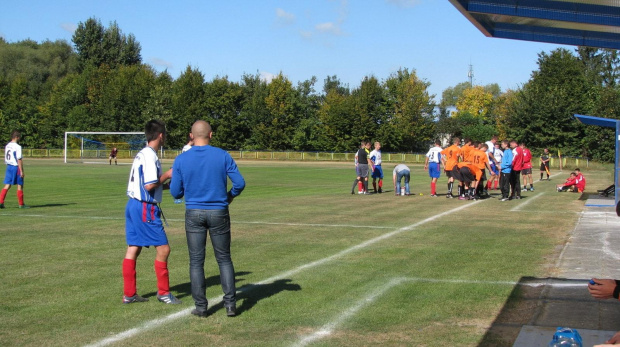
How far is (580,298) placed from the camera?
6992 mm

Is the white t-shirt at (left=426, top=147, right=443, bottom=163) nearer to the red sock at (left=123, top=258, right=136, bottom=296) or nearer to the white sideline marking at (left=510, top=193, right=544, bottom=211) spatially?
the white sideline marking at (left=510, top=193, right=544, bottom=211)

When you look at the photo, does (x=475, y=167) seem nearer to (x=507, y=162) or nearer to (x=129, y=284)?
(x=507, y=162)

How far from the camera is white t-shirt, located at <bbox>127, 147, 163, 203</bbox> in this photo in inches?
269

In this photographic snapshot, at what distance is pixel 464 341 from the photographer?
5.45 meters

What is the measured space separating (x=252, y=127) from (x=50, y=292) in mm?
75715

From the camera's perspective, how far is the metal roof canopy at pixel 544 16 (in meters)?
9.50

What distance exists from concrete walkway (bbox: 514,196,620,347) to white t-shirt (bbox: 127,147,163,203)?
3720mm

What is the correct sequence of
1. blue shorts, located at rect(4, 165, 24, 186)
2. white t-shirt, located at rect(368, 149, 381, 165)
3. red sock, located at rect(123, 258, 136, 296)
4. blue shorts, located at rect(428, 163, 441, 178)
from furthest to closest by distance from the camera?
white t-shirt, located at rect(368, 149, 381, 165) < blue shorts, located at rect(428, 163, 441, 178) < blue shorts, located at rect(4, 165, 24, 186) < red sock, located at rect(123, 258, 136, 296)

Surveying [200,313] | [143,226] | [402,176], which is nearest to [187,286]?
[143,226]

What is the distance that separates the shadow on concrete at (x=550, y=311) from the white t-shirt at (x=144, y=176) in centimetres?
348

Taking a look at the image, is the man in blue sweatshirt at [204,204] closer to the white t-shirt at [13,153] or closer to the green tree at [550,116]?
the white t-shirt at [13,153]

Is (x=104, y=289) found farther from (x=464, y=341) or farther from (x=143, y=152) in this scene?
(x=464, y=341)

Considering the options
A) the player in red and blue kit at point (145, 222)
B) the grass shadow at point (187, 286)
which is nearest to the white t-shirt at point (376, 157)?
the grass shadow at point (187, 286)

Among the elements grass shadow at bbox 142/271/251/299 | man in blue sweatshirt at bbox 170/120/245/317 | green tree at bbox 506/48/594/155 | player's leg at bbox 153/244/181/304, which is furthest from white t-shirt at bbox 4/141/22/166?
green tree at bbox 506/48/594/155
